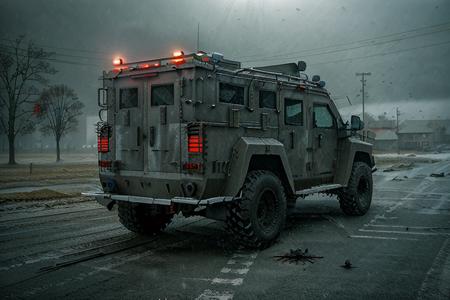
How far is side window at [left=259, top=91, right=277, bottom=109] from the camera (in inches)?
287

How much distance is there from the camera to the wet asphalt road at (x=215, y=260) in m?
4.82

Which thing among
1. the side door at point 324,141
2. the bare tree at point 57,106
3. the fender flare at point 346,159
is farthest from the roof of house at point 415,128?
the side door at point 324,141

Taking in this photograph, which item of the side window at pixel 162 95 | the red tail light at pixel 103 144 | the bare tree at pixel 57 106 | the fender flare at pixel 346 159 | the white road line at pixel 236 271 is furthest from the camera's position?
the bare tree at pixel 57 106

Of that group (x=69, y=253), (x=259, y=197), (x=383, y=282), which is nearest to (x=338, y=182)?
(x=259, y=197)

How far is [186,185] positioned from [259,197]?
125 centimetres

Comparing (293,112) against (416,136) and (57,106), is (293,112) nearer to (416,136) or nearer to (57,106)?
(57,106)

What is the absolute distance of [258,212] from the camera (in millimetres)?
6887

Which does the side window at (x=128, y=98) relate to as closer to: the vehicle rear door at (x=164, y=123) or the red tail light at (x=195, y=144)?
the vehicle rear door at (x=164, y=123)

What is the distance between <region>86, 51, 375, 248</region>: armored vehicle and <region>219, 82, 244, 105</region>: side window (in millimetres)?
17

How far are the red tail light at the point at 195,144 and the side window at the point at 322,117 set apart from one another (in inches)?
140

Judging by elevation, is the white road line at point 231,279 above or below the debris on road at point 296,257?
below

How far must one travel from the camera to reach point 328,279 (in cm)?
521

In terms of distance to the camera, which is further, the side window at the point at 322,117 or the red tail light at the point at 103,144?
the side window at the point at 322,117

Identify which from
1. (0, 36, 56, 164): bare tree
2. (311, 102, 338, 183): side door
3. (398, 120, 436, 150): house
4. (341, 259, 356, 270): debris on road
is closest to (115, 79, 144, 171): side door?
(341, 259, 356, 270): debris on road
